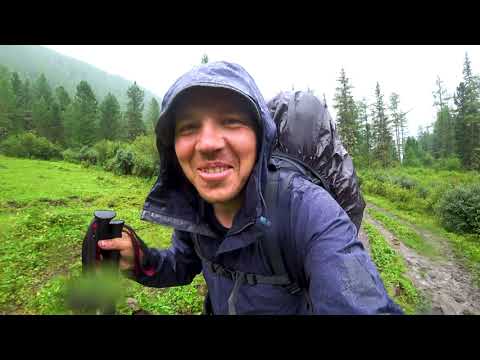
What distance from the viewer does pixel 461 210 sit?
14141mm

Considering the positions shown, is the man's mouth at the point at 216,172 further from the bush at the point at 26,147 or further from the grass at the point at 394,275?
the bush at the point at 26,147

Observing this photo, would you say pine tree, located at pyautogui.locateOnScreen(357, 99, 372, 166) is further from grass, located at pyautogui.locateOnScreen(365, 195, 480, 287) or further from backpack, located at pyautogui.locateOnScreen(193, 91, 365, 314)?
backpack, located at pyautogui.locateOnScreen(193, 91, 365, 314)

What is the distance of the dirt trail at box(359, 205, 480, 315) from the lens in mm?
6865

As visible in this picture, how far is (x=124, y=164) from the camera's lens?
24.5m

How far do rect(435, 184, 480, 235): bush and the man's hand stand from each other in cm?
1602

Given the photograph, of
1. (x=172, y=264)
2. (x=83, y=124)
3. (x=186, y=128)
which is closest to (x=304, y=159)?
(x=186, y=128)

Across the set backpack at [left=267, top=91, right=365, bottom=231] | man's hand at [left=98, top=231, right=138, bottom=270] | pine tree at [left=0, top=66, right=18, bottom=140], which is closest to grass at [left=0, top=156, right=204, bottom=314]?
man's hand at [left=98, top=231, right=138, bottom=270]

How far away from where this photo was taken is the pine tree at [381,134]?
129ft

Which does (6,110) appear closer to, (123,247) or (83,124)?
(83,124)

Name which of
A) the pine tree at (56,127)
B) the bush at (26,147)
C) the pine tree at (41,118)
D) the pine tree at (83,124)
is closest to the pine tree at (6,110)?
the pine tree at (41,118)

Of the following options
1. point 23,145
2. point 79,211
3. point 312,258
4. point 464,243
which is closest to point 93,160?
point 23,145

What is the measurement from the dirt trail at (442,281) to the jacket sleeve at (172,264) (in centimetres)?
644

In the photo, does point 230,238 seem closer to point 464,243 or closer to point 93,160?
point 464,243
